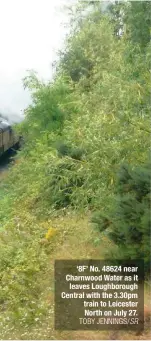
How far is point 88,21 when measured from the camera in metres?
26.9

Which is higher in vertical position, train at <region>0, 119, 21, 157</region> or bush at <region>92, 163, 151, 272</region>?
train at <region>0, 119, 21, 157</region>

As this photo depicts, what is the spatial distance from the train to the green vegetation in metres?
4.12

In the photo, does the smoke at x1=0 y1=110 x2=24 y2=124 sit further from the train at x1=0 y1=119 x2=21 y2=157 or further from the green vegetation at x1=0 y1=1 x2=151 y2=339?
the green vegetation at x1=0 y1=1 x2=151 y2=339

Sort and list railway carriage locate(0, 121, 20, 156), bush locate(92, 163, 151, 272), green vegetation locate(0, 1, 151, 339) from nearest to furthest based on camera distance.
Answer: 1. bush locate(92, 163, 151, 272)
2. green vegetation locate(0, 1, 151, 339)
3. railway carriage locate(0, 121, 20, 156)

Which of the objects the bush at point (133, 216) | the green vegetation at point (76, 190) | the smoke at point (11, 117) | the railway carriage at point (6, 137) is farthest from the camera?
the smoke at point (11, 117)

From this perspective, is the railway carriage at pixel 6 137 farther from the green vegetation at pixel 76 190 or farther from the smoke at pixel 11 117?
the green vegetation at pixel 76 190

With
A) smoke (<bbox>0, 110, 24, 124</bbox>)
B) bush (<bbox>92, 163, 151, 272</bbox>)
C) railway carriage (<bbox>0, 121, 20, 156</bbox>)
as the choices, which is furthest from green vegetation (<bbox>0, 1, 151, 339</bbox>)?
smoke (<bbox>0, 110, 24, 124</bbox>)

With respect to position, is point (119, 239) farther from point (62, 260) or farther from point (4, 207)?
point (4, 207)

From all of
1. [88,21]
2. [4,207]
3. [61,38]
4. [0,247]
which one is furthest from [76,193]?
[61,38]

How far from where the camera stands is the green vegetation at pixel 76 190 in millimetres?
8969

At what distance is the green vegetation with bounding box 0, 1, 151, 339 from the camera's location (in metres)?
8.97

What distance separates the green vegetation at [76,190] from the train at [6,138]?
412 centimetres

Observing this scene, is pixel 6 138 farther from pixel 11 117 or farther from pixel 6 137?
pixel 11 117

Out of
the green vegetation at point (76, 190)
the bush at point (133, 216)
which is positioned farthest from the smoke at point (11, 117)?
the bush at point (133, 216)
